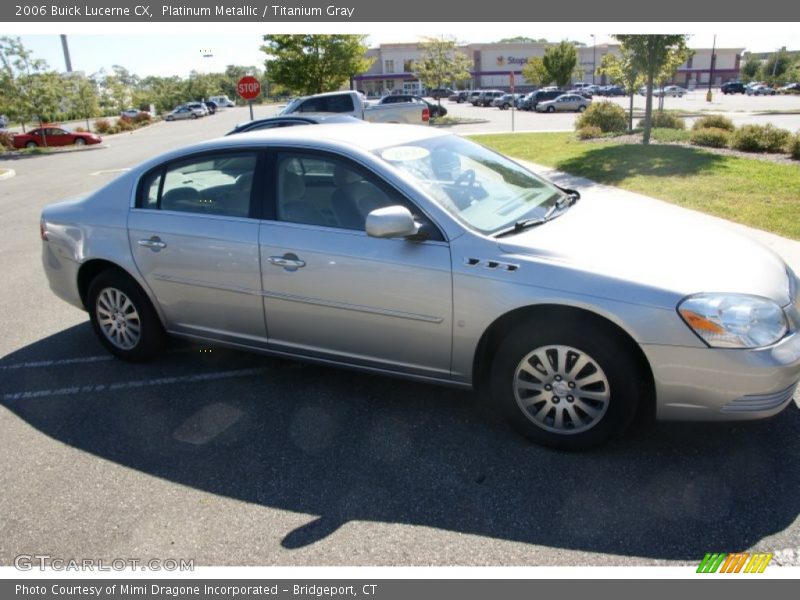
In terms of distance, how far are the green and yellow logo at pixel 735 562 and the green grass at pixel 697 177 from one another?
19.7ft

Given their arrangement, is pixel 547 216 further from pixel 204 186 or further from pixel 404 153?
pixel 204 186

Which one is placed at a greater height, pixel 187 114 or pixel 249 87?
pixel 249 87

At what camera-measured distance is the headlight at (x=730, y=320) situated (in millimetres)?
Result: 3062

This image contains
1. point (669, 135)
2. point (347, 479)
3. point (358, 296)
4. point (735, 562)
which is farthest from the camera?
point (669, 135)

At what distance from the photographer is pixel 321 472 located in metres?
3.46

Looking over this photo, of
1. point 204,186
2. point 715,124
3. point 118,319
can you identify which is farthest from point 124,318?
point 715,124

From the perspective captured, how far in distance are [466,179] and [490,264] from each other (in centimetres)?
92

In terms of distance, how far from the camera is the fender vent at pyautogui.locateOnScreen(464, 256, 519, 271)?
3.40 metres

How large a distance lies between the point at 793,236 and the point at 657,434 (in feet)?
17.2

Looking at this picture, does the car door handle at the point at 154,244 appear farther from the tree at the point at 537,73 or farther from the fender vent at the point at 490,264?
the tree at the point at 537,73

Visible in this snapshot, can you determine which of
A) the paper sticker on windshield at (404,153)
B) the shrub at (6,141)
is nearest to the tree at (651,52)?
the paper sticker on windshield at (404,153)

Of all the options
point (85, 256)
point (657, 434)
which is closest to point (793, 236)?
point (657, 434)

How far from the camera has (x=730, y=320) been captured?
3.07 meters

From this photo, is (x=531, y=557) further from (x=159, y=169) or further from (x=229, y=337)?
(x=159, y=169)
